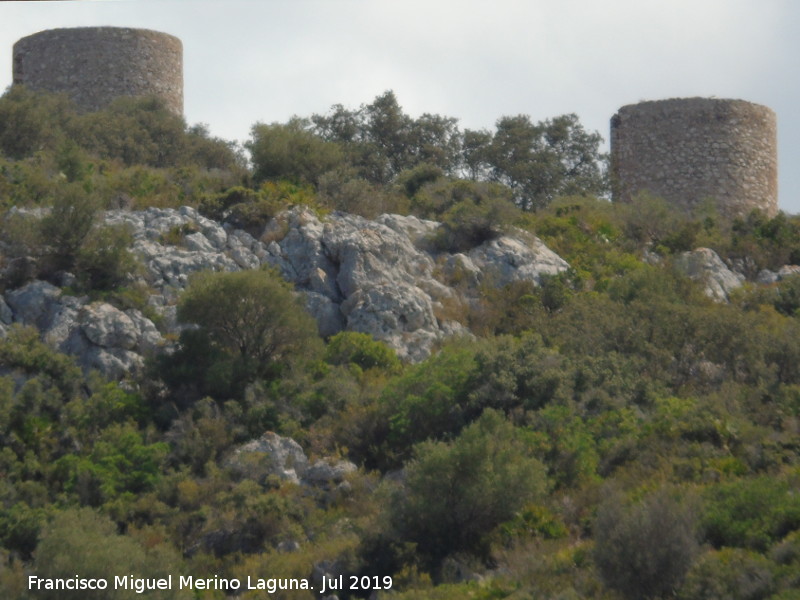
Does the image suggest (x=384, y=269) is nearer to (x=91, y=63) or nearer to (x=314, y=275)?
(x=314, y=275)

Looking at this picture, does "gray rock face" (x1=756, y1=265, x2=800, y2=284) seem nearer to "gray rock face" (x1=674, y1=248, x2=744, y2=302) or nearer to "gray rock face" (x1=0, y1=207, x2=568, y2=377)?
"gray rock face" (x1=674, y1=248, x2=744, y2=302)

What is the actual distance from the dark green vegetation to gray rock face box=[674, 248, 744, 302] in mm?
450

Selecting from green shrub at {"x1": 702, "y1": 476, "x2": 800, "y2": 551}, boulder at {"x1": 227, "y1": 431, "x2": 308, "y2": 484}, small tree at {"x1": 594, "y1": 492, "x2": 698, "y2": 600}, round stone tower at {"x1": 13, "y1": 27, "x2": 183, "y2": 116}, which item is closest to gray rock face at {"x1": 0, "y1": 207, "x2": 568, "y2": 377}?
boulder at {"x1": 227, "y1": 431, "x2": 308, "y2": 484}

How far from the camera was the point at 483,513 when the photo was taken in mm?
18531

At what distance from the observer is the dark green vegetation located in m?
17.1

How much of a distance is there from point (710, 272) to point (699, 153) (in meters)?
5.49

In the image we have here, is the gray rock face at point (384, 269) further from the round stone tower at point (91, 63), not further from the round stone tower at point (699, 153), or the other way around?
the round stone tower at point (91, 63)

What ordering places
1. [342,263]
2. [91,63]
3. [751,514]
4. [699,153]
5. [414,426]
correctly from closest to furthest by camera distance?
[751,514]
[414,426]
[342,263]
[699,153]
[91,63]

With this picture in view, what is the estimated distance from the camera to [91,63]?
33406 mm

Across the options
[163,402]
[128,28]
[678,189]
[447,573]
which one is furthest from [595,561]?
[128,28]

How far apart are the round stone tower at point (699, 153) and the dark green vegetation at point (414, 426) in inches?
173

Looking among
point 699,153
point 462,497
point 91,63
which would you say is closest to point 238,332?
point 462,497

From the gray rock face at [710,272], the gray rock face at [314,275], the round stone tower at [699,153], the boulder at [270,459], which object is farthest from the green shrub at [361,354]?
the round stone tower at [699,153]

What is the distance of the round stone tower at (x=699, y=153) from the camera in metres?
32.0
